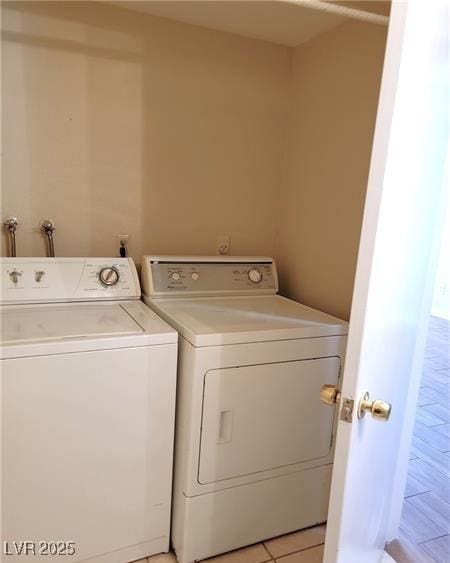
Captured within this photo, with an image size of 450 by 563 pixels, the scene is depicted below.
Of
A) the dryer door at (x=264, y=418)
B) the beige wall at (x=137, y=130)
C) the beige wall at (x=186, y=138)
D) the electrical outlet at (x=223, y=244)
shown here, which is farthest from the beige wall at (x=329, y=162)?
the dryer door at (x=264, y=418)

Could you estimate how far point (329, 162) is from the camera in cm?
202

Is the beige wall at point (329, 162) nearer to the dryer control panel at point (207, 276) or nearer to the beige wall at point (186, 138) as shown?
the beige wall at point (186, 138)

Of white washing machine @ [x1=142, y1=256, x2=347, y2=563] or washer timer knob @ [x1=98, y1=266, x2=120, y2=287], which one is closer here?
white washing machine @ [x1=142, y1=256, x2=347, y2=563]

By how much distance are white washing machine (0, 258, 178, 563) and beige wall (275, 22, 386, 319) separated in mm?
905

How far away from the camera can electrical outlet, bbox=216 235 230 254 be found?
7.54 feet

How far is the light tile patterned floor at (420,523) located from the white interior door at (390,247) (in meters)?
0.47

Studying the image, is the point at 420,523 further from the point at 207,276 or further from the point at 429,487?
the point at 207,276

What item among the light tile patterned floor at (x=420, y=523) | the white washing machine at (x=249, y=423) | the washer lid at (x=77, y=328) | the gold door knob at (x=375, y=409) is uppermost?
the gold door knob at (x=375, y=409)

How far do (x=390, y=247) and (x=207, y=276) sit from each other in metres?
1.25

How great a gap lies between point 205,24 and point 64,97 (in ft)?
2.57

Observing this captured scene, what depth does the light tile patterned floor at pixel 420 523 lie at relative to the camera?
164 centimetres

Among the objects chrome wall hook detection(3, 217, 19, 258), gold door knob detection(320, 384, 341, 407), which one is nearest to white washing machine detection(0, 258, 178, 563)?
chrome wall hook detection(3, 217, 19, 258)

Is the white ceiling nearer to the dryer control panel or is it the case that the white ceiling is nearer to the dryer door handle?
the dryer control panel

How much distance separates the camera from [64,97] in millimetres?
1861
